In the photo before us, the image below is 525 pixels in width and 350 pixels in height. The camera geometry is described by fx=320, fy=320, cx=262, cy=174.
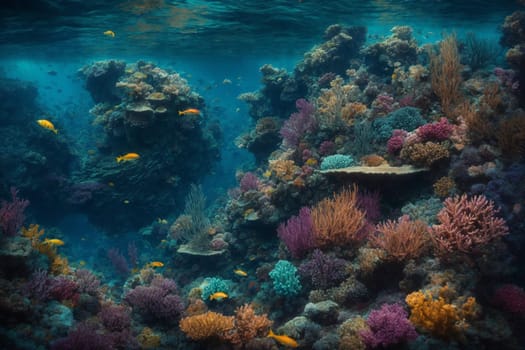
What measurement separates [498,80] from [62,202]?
21.2 meters

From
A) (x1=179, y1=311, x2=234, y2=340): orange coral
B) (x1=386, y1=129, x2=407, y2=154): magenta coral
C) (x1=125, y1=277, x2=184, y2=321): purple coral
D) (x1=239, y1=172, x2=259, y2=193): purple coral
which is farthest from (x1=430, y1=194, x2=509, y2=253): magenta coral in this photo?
(x1=239, y1=172, x2=259, y2=193): purple coral

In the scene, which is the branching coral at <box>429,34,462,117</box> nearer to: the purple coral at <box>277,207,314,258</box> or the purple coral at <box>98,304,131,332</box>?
the purple coral at <box>277,207,314,258</box>

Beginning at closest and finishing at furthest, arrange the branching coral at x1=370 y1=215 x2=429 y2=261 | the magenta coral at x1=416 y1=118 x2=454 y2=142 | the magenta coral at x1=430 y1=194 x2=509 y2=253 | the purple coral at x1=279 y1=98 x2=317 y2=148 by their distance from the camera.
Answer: the magenta coral at x1=430 y1=194 x2=509 y2=253 < the branching coral at x1=370 y1=215 x2=429 y2=261 < the magenta coral at x1=416 y1=118 x2=454 y2=142 < the purple coral at x1=279 y1=98 x2=317 y2=148

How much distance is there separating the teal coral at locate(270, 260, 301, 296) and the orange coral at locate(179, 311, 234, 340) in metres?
1.49

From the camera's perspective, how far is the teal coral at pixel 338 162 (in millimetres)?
8633

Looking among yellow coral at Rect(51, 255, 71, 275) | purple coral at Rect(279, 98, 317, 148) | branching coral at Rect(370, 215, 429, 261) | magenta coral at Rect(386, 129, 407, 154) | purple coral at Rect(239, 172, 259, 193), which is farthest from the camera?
purple coral at Rect(279, 98, 317, 148)

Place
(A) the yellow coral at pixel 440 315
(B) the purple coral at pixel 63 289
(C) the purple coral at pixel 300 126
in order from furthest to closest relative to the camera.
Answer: (C) the purple coral at pixel 300 126 → (B) the purple coral at pixel 63 289 → (A) the yellow coral at pixel 440 315

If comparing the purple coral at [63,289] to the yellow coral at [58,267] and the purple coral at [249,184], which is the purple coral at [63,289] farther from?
the purple coral at [249,184]

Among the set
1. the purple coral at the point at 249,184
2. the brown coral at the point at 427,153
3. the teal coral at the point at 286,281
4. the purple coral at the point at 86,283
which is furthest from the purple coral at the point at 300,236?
the purple coral at the point at 86,283

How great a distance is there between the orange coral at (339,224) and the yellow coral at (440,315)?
2.07 meters

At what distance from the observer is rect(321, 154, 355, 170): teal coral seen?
863 centimetres

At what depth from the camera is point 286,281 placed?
6871 millimetres

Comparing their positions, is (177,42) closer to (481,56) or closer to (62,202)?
(62,202)

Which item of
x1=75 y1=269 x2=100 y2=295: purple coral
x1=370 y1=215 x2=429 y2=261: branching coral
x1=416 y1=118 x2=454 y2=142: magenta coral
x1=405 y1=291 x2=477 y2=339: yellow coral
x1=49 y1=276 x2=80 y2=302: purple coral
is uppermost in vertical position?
x1=416 y1=118 x2=454 y2=142: magenta coral
